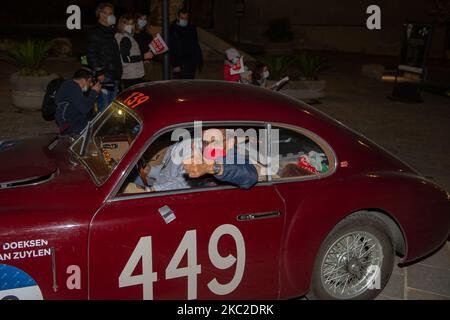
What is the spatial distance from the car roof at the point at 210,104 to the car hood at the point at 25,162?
714 mm

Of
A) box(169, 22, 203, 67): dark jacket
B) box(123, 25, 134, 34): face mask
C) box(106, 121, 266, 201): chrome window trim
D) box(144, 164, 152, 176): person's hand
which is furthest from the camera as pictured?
box(169, 22, 203, 67): dark jacket

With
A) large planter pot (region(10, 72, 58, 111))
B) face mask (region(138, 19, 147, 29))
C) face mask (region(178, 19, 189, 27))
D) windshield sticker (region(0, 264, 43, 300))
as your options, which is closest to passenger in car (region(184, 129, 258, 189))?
windshield sticker (region(0, 264, 43, 300))

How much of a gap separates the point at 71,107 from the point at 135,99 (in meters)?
2.23

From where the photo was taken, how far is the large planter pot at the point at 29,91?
32.0ft

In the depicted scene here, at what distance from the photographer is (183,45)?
29.4 ft

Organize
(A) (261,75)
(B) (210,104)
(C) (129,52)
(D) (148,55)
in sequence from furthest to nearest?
(A) (261,75) < (D) (148,55) < (C) (129,52) < (B) (210,104)

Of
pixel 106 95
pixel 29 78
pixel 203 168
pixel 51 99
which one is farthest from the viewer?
pixel 29 78

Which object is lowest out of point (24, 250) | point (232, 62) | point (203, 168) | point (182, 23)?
point (24, 250)

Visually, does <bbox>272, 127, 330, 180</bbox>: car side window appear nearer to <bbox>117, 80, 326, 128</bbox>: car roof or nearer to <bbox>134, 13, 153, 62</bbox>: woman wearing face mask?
<bbox>117, 80, 326, 128</bbox>: car roof

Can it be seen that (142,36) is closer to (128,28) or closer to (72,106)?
(128,28)

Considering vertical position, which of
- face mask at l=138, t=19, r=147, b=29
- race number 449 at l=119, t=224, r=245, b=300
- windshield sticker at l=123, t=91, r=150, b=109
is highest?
face mask at l=138, t=19, r=147, b=29

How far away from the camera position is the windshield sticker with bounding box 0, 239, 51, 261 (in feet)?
8.75

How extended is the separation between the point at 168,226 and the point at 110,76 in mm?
4720

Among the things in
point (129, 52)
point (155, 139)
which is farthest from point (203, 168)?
point (129, 52)
